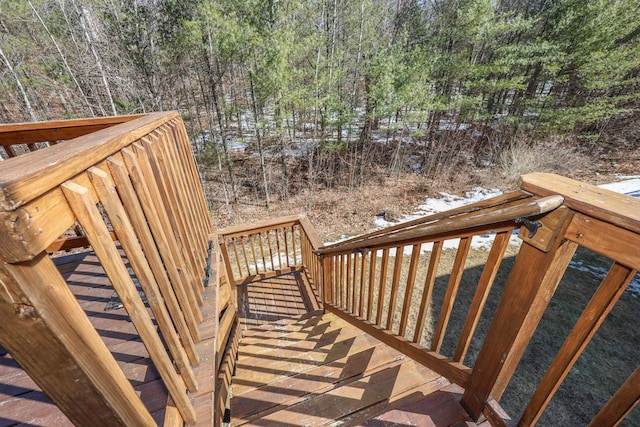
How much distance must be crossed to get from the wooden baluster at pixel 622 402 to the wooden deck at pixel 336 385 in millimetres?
674

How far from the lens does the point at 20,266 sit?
0.45m

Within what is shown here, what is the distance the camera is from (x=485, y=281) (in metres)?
1.15

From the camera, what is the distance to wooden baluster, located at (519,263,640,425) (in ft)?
2.40

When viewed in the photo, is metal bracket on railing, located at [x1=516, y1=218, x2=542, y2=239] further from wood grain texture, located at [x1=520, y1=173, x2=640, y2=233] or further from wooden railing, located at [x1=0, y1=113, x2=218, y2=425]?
wooden railing, located at [x1=0, y1=113, x2=218, y2=425]

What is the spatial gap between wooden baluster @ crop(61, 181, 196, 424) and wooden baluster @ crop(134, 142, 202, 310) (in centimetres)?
51

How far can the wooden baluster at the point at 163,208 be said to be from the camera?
1.18 metres

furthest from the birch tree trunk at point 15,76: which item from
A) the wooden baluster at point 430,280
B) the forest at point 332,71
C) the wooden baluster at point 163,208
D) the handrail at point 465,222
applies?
the wooden baluster at point 430,280

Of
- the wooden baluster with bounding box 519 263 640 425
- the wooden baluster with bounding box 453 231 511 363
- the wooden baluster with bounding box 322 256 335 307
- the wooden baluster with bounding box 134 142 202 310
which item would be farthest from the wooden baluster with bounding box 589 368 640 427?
the wooden baluster with bounding box 322 256 335 307

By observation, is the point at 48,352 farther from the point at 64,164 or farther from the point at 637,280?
the point at 637,280

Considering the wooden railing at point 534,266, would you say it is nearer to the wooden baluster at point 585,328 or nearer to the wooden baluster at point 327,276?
the wooden baluster at point 585,328

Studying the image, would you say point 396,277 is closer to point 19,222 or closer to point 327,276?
point 327,276

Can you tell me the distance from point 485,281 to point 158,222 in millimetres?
1518

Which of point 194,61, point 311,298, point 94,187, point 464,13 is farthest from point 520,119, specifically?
point 94,187

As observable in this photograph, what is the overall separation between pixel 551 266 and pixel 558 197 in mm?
245
